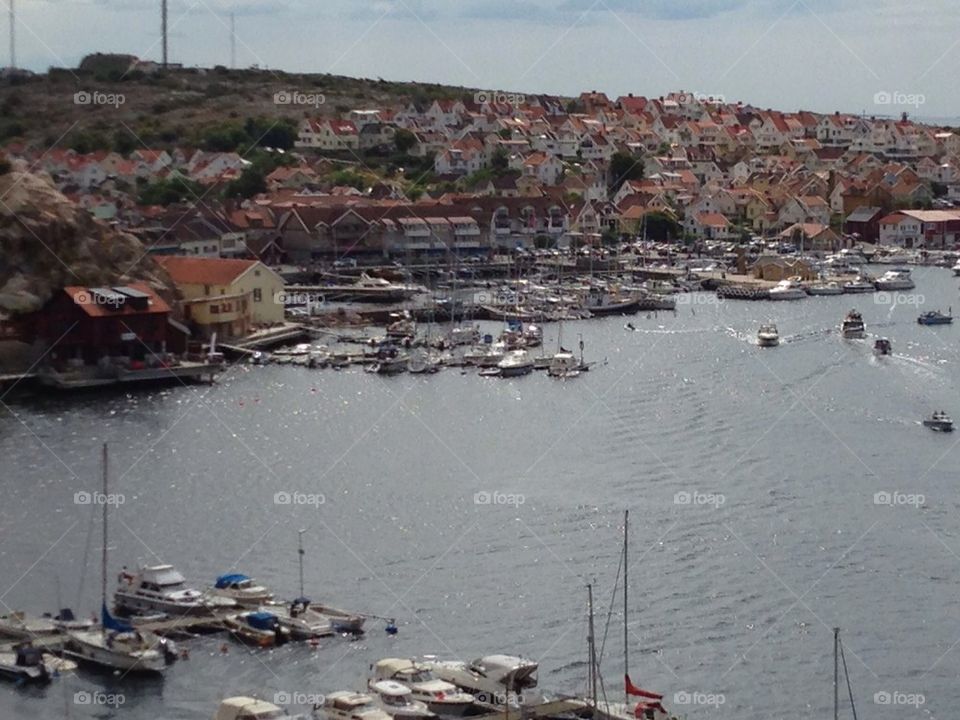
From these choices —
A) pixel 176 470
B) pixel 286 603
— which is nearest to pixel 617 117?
pixel 176 470

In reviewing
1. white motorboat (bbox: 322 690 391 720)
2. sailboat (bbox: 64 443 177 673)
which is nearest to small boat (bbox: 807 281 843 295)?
→ sailboat (bbox: 64 443 177 673)

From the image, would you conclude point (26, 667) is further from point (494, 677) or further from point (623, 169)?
point (623, 169)

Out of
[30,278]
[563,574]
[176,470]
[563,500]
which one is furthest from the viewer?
[30,278]

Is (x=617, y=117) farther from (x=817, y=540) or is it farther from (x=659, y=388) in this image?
(x=817, y=540)

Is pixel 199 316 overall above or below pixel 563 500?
above

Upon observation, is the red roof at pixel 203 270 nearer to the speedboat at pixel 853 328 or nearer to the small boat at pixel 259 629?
the speedboat at pixel 853 328

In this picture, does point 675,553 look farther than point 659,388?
No
